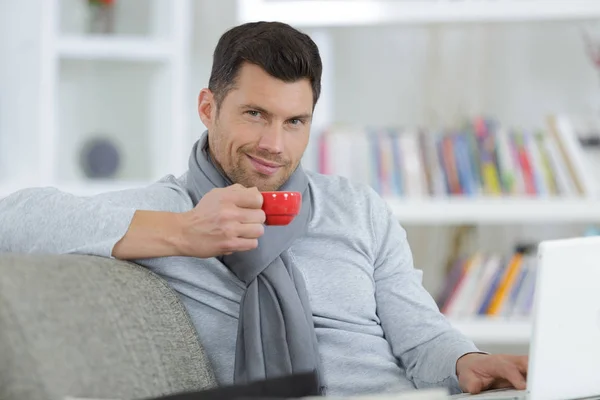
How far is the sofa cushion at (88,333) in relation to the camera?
1.21 metres

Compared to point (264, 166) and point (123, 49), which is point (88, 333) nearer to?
point (264, 166)

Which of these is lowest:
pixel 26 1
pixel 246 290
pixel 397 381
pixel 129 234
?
pixel 397 381

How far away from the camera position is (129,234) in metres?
1.60

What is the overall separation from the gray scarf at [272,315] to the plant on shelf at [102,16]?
1.77 metres

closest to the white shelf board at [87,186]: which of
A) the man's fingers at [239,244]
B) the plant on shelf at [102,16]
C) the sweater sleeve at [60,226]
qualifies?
the plant on shelf at [102,16]

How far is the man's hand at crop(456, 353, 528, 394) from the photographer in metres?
1.59

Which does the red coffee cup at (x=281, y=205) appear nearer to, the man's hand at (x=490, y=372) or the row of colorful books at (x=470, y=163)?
the man's hand at (x=490, y=372)

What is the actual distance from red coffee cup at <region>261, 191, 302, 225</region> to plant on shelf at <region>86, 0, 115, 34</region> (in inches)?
77.0

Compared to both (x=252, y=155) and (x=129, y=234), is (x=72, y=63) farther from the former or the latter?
(x=129, y=234)

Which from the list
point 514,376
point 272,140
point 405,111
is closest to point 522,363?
point 514,376

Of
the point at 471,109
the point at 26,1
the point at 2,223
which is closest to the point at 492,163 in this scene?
the point at 471,109

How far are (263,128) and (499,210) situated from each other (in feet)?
4.51

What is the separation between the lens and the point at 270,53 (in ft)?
6.14

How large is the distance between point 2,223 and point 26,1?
6.00ft
